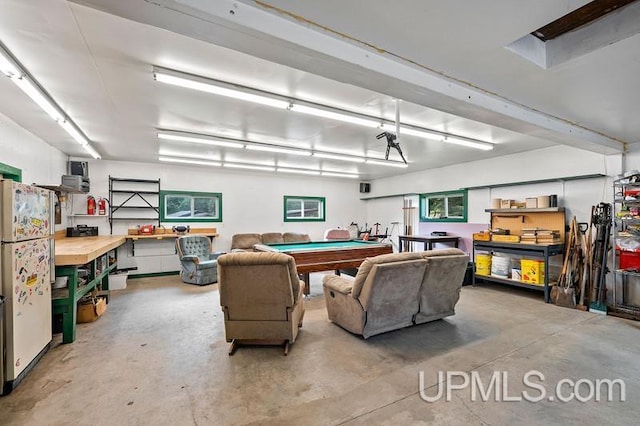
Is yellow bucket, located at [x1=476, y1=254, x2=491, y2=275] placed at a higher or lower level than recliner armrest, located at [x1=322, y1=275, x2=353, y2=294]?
lower

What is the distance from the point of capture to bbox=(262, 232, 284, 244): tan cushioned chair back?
313 inches

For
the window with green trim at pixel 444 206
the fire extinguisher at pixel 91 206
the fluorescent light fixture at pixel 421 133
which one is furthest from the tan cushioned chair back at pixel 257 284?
the window with green trim at pixel 444 206

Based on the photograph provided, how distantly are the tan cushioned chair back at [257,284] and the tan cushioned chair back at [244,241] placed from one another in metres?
4.63

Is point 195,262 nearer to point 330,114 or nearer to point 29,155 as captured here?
point 29,155

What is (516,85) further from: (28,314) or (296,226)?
(296,226)

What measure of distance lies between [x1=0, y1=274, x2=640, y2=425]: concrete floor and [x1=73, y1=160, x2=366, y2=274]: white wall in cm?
299

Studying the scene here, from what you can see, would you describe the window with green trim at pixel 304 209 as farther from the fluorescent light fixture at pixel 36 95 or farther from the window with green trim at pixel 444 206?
the fluorescent light fixture at pixel 36 95

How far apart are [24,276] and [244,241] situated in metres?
5.12

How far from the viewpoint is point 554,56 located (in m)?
2.39

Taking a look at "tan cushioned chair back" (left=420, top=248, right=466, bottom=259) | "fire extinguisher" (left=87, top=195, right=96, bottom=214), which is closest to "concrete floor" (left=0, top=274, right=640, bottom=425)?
"tan cushioned chair back" (left=420, top=248, right=466, bottom=259)

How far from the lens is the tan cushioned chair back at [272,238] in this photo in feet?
26.0

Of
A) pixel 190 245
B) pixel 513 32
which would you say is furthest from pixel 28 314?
pixel 513 32

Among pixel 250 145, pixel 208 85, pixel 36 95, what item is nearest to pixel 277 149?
pixel 250 145

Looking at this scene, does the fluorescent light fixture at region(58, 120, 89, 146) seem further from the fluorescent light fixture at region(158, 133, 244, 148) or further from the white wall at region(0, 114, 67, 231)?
the fluorescent light fixture at region(158, 133, 244, 148)
